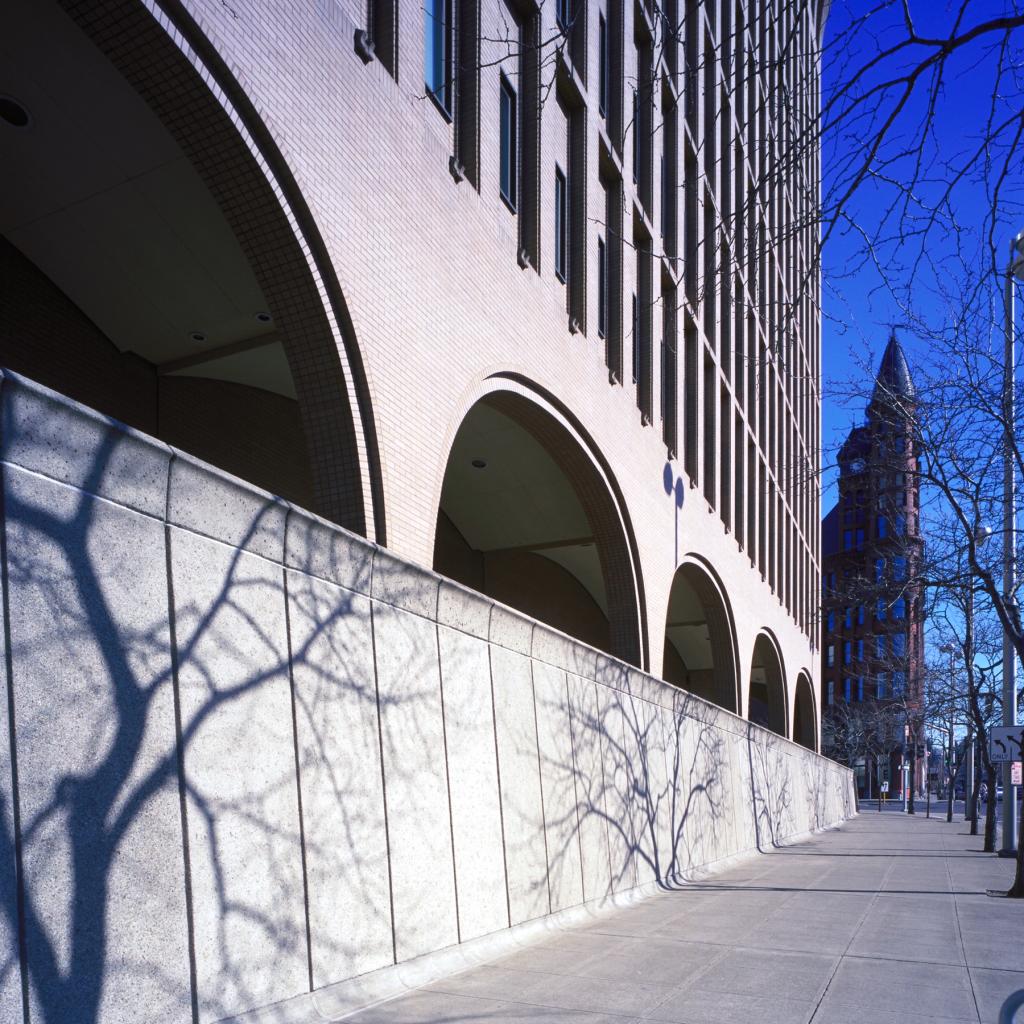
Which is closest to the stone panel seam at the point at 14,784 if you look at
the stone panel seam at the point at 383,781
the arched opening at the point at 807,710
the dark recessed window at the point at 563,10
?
the stone panel seam at the point at 383,781

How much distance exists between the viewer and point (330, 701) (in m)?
7.00

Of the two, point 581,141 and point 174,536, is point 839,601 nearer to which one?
point 581,141

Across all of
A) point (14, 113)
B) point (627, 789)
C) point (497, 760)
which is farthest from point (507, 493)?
point (14, 113)

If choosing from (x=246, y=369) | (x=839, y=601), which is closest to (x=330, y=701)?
(x=246, y=369)

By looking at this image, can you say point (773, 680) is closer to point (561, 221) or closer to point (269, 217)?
point (561, 221)

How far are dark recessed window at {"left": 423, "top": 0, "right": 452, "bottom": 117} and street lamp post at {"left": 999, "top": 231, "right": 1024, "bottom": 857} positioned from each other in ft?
22.4

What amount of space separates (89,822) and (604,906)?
25.3ft

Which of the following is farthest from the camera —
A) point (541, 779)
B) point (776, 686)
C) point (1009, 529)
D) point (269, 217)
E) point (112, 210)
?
point (776, 686)

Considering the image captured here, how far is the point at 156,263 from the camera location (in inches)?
509

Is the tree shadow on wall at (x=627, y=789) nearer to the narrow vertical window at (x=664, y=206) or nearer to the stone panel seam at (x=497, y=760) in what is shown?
the stone panel seam at (x=497, y=760)

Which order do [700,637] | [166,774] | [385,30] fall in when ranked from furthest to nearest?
[700,637], [385,30], [166,774]

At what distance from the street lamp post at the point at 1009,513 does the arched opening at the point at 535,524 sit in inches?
240

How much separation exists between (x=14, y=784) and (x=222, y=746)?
1.45 m

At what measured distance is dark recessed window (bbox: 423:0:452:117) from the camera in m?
12.6
